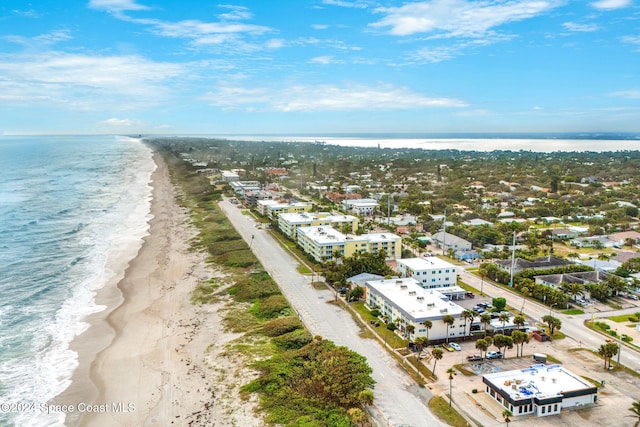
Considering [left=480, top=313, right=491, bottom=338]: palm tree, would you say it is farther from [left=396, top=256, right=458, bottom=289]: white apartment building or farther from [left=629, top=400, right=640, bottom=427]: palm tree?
[left=396, top=256, right=458, bottom=289]: white apartment building

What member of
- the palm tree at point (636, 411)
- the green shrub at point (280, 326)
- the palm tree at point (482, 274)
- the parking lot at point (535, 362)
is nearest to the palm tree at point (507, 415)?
the parking lot at point (535, 362)

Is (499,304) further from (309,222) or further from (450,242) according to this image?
(309,222)

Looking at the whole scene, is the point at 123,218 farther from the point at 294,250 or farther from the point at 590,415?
the point at 590,415

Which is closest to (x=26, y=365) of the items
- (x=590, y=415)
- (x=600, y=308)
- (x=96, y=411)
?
(x=96, y=411)

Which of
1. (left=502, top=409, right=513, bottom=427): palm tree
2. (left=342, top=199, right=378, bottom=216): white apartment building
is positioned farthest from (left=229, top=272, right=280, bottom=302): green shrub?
(left=342, top=199, right=378, bottom=216): white apartment building

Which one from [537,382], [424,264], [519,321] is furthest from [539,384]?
[424,264]

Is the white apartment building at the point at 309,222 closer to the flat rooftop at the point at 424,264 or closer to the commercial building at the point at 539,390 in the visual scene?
the flat rooftop at the point at 424,264

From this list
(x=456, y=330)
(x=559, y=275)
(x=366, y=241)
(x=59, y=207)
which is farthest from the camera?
(x=59, y=207)

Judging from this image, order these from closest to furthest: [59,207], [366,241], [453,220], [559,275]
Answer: [559,275] → [366,241] → [453,220] → [59,207]
